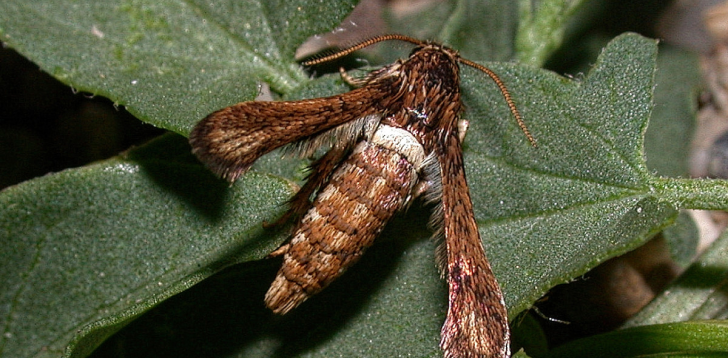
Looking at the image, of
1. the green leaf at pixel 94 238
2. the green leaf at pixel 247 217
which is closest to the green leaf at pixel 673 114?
the green leaf at pixel 247 217

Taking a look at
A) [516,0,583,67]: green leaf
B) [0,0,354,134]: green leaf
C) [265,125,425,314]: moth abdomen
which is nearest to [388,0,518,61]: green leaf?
[516,0,583,67]: green leaf

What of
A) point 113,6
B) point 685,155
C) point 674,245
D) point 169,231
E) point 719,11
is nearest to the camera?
point 169,231

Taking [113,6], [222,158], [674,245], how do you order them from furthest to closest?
1. [674,245]
2. [113,6]
3. [222,158]

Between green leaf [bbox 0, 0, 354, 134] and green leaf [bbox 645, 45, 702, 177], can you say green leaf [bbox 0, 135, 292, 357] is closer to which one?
green leaf [bbox 0, 0, 354, 134]

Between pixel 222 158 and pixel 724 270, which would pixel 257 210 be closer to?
pixel 222 158

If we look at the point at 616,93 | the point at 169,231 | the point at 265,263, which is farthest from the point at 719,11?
the point at 169,231

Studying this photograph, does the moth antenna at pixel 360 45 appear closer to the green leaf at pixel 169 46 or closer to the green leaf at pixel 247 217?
the green leaf at pixel 169 46
